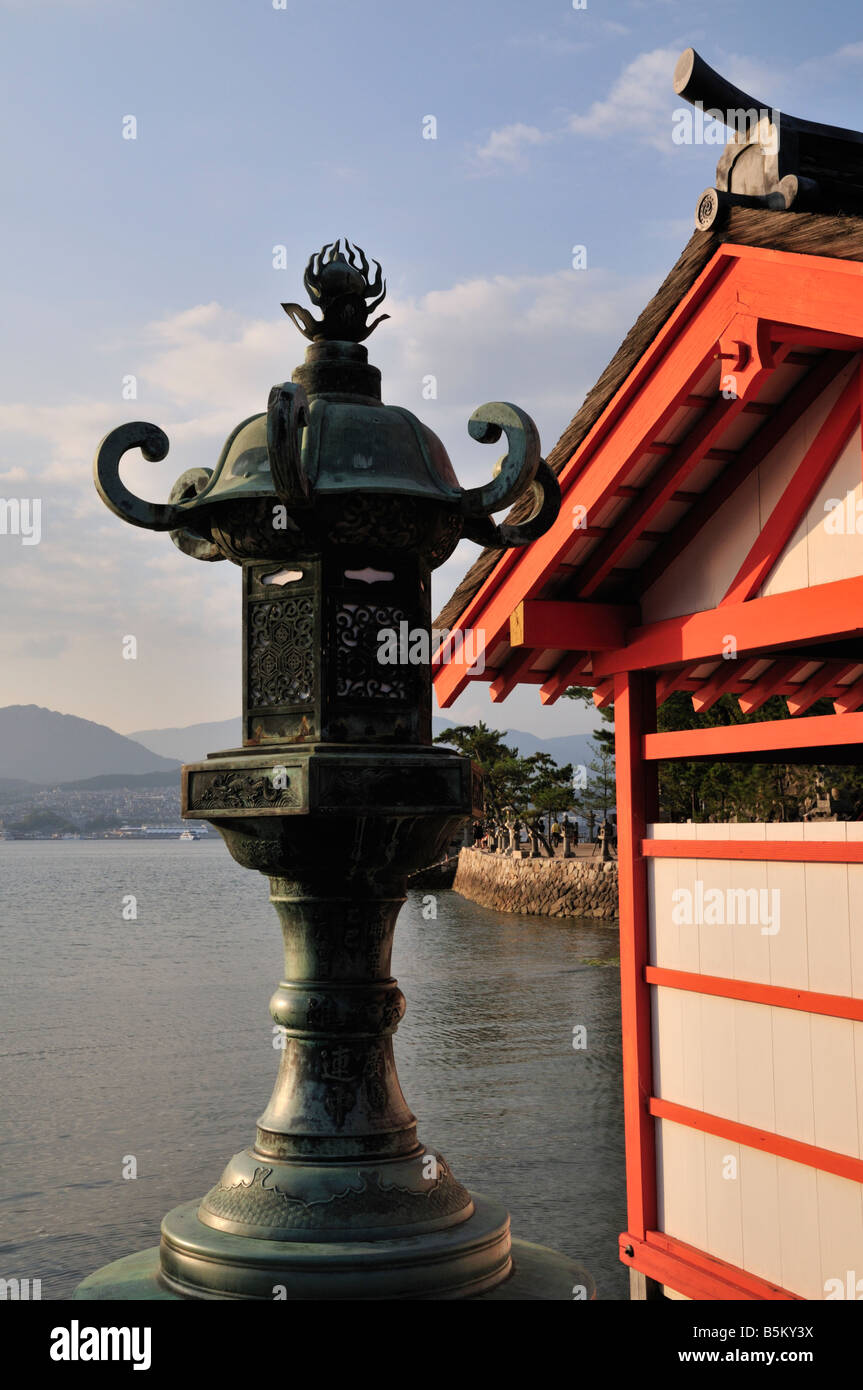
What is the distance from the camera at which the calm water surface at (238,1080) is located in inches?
680

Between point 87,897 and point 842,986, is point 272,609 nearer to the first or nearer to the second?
point 842,986

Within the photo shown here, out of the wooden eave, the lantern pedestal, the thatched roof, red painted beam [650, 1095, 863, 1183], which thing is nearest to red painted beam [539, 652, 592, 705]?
the wooden eave

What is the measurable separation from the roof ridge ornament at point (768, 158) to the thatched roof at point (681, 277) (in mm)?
97

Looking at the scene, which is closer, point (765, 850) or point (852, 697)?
point (765, 850)

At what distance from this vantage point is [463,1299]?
401cm

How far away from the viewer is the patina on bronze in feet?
13.2

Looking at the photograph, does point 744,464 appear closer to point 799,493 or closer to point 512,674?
point 799,493

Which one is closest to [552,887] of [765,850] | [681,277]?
[765,850]

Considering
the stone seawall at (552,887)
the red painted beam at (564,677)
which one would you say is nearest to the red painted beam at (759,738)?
the red painted beam at (564,677)

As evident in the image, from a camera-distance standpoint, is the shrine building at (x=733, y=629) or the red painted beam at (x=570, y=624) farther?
the red painted beam at (x=570, y=624)

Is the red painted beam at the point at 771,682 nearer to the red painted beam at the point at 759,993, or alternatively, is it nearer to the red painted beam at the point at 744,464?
the red painted beam at the point at 744,464

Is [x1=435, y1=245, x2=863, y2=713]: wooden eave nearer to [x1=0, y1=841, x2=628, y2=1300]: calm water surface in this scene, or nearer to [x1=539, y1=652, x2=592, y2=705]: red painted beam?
[x1=539, y1=652, x2=592, y2=705]: red painted beam

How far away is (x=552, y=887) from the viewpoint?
54.7 meters

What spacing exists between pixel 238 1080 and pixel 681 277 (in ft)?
76.0
